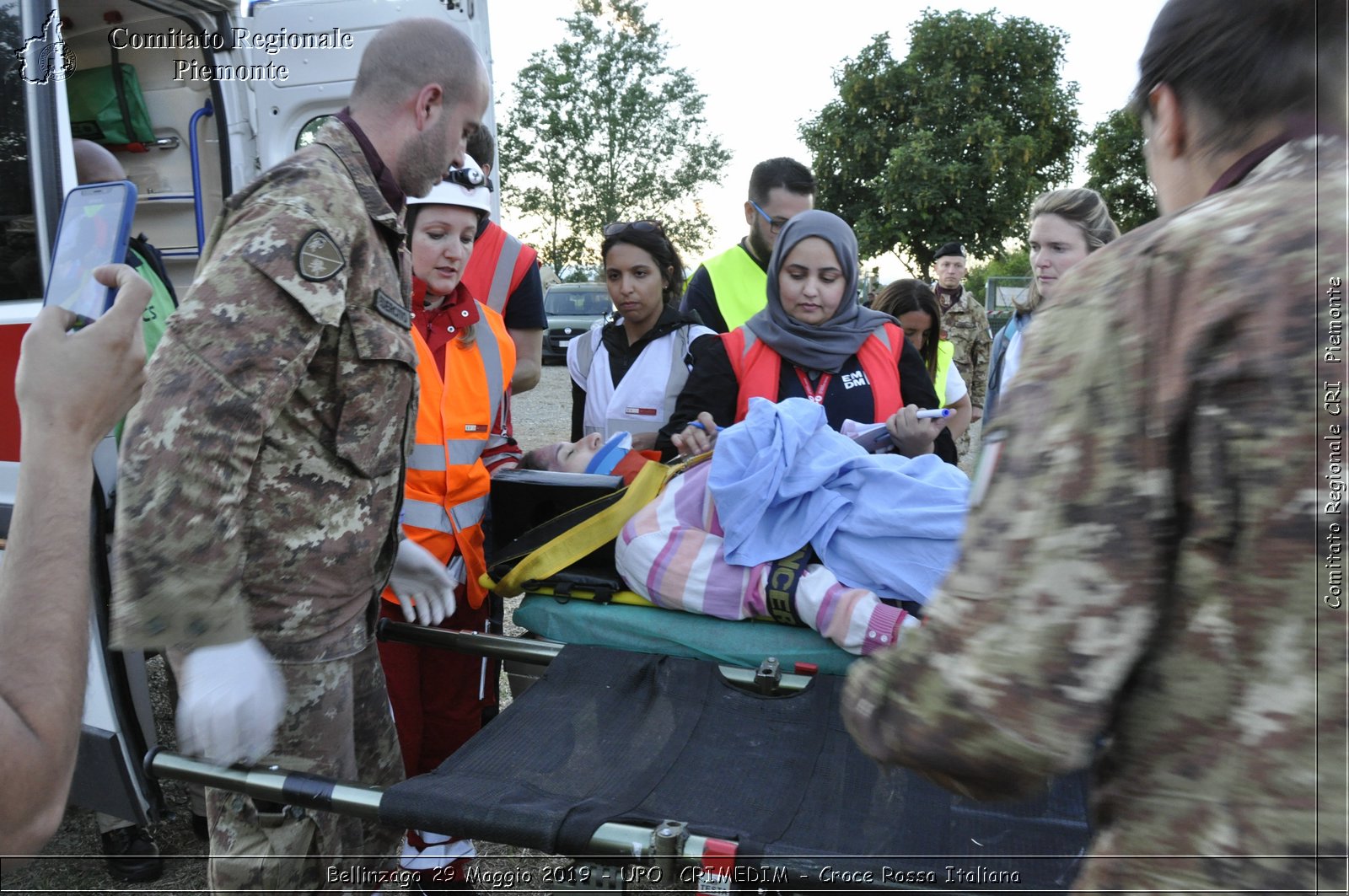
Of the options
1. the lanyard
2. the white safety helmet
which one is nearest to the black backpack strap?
the white safety helmet

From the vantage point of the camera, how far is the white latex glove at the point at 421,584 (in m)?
2.34

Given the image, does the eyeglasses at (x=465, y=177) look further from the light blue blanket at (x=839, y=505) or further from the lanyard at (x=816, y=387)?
the lanyard at (x=816, y=387)

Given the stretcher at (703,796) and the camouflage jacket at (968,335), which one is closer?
the stretcher at (703,796)

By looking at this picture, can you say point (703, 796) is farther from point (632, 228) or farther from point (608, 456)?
point (632, 228)

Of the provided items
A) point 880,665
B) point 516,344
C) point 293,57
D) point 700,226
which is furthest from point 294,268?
point 700,226

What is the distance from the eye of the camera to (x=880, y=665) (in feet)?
3.19

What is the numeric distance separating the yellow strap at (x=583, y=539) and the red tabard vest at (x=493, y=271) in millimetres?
1496

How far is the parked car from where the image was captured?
18.7m

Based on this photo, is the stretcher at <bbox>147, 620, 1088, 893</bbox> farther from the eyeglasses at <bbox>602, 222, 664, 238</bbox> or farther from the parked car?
the parked car

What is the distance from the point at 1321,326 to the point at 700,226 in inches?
1236

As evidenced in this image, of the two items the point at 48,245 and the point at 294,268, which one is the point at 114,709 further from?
the point at 294,268

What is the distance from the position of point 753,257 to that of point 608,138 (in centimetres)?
2812

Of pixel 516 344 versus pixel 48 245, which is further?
pixel 516 344

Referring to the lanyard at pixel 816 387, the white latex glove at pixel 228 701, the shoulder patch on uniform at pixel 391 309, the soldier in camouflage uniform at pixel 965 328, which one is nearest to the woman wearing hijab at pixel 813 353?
the lanyard at pixel 816 387
